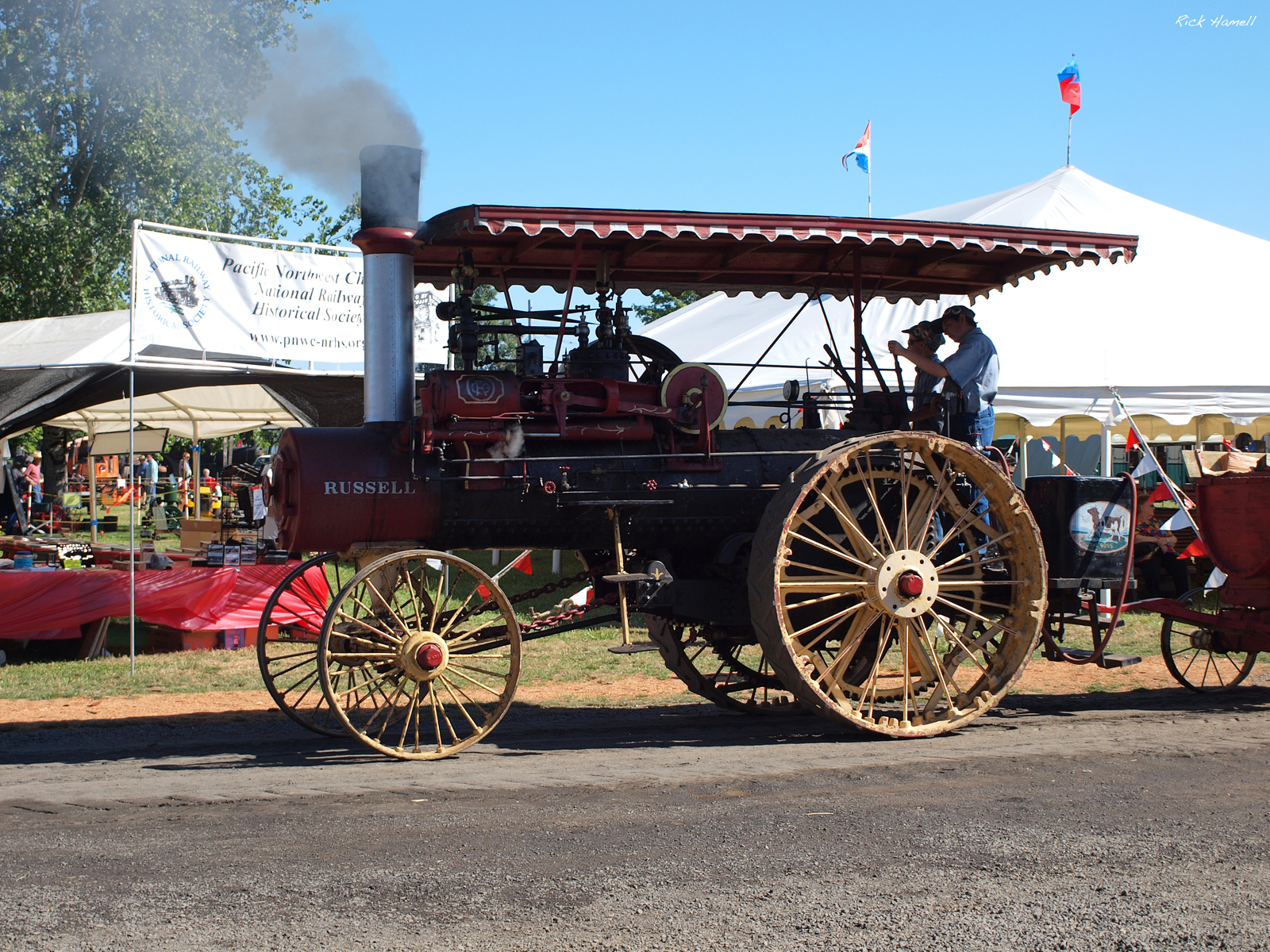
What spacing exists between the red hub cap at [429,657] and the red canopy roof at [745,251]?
1.93m

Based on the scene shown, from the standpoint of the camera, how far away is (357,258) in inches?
A: 411

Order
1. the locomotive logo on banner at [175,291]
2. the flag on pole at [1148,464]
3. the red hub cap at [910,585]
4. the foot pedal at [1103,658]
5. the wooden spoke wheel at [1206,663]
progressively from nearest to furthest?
the red hub cap at [910,585] → the foot pedal at [1103,658] → the wooden spoke wheel at [1206,663] → the locomotive logo on banner at [175,291] → the flag on pole at [1148,464]

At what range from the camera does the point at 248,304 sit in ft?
31.7

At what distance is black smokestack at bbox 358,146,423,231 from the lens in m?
5.99

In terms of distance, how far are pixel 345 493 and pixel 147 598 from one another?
4870 millimetres

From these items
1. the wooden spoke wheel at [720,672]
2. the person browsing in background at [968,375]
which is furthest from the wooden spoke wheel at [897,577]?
the wooden spoke wheel at [720,672]

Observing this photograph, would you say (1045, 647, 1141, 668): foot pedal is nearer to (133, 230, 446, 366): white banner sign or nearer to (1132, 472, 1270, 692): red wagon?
(1132, 472, 1270, 692): red wagon

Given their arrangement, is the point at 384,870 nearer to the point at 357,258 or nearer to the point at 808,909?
the point at 808,909

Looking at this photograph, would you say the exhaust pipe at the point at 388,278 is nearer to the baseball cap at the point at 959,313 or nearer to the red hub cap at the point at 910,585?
the red hub cap at the point at 910,585

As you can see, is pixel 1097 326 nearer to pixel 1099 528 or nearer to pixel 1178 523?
pixel 1178 523

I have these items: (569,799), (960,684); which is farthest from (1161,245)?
(569,799)

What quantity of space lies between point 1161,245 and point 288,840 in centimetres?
1445

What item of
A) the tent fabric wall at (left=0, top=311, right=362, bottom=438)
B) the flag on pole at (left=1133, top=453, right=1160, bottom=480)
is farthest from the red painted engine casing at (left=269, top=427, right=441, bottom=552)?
the flag on pole at (left=1133, top=453, right=1160, bottom=480)

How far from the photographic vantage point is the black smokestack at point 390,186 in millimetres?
5992
